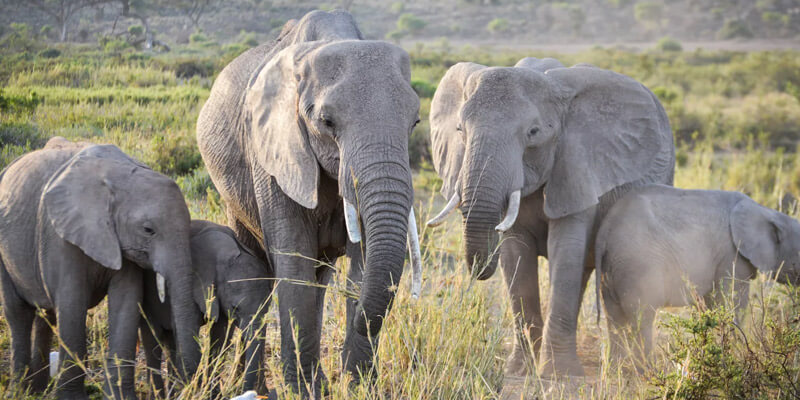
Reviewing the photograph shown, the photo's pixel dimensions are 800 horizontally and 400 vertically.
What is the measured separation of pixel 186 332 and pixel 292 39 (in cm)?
186

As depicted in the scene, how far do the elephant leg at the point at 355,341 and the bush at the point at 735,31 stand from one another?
5505cm

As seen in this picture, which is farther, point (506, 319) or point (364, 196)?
point (506, 319)

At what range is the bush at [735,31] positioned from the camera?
5441cm

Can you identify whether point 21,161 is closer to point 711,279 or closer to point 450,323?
point 450,323

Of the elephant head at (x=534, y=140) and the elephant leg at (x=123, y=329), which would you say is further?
the elephant head at (x=534, y=140)

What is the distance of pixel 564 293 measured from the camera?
5.96 m

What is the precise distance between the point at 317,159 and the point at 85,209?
1.45m

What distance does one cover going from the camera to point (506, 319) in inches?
240

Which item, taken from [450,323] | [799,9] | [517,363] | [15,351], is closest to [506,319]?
[517,363]

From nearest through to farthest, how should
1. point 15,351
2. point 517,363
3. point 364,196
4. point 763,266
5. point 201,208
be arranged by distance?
point 364,196, point 15,351, point 763,266, point 517,363, point 201,208

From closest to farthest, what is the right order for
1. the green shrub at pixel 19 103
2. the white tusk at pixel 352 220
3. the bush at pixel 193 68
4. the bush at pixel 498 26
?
1. the white tusk at pixel 352 220
2. the green shrub at pixel 19 103
3. the bush at pixel 193 68
4. the bush at pixel 498 26

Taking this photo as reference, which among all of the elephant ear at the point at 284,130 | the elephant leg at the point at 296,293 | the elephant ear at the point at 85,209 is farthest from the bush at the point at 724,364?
the elephant ear at the point at 85,209

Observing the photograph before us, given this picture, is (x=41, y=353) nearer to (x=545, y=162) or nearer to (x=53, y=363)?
(x=53, y=363)

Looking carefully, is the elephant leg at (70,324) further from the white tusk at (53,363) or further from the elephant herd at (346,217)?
the white tusk at (53,363)
